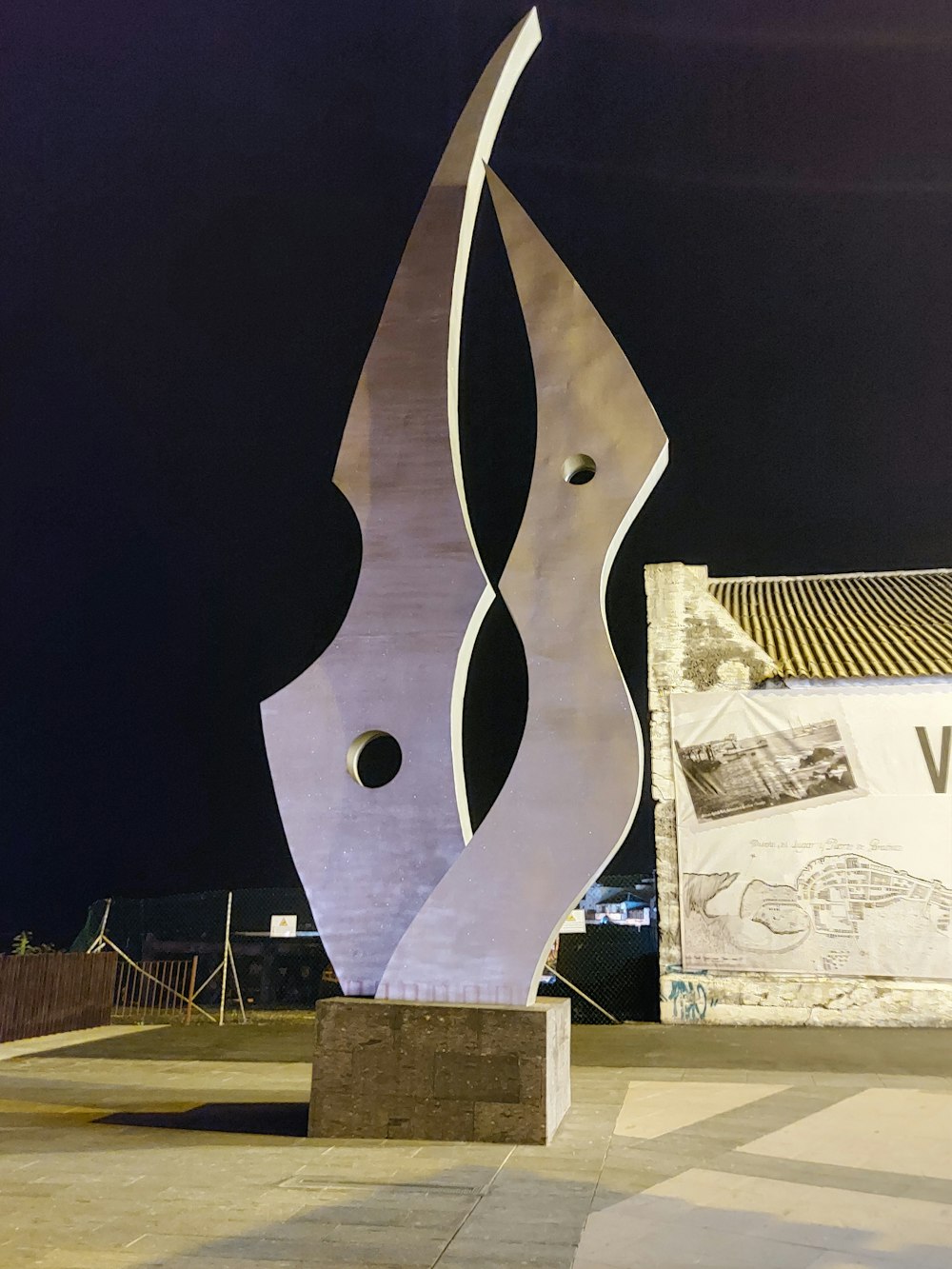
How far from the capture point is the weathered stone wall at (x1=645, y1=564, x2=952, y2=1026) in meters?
13.0

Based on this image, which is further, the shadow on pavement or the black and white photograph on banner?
the black and white photograph on banner

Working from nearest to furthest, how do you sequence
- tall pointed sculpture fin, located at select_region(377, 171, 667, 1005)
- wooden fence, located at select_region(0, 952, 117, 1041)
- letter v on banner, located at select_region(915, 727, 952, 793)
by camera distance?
1. tall pointed sculpture fin, located at select_region(377, 171, 667, 1005)
2. wooden fence, located at select_region(0, 952, 117, 1041)
3. letter v on banner, located at select_region(915, 727, 952, 793)

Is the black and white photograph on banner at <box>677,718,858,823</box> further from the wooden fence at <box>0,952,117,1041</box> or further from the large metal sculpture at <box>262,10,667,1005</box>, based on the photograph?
the wooden fence at <box>0,952,117,1041</box>

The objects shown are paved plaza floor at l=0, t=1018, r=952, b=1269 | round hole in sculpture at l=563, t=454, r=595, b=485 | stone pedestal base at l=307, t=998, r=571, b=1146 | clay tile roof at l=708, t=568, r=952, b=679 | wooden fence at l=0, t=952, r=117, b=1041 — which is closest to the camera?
paved plaza floor at l=0, t=1018, r=952, b=1269

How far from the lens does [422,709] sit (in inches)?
252

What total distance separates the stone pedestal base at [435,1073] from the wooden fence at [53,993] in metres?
6.76

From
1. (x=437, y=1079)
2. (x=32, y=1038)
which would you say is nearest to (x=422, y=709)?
(x=437, y=1079)

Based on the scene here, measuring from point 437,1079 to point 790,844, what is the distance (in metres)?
9.24

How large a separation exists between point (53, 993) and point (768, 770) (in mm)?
9863

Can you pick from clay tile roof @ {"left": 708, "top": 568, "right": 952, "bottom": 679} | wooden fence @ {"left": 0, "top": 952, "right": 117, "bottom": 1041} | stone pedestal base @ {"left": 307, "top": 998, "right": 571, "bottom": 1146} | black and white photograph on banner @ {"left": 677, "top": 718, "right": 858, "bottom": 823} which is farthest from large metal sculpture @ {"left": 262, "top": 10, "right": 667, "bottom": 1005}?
clay tile roof @ {"left": 708, "top": 568, "right": 952, "bottom": 679}

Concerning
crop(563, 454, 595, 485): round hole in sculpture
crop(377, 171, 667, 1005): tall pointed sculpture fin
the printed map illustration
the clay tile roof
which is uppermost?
the clay tile roof

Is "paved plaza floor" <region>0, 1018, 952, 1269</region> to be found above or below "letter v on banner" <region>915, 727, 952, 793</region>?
below

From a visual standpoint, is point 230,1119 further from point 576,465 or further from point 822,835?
point 822,835

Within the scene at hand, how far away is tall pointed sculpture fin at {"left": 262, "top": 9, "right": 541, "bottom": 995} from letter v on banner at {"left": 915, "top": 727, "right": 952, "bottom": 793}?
9567mm
